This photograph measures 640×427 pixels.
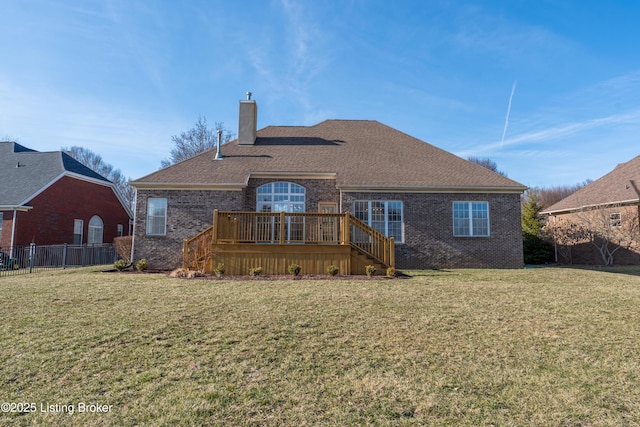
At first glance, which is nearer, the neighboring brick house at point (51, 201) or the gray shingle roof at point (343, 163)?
the gray shingle roof at point (343, 163)

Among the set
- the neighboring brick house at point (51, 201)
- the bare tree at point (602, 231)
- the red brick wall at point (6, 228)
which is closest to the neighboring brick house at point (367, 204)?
the bare tree at point (602, 231)

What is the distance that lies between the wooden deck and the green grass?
352cm

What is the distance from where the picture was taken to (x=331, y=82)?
45.1ft

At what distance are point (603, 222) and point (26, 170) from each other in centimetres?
3219

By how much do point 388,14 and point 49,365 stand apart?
12146 mm

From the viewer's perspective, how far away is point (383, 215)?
14.3 m

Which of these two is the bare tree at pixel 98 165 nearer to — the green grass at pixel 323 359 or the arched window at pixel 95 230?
the arched window at pixel 95 230

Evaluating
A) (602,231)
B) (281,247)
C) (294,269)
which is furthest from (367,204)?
(602,231)

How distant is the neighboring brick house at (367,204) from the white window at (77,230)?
34.3 feet

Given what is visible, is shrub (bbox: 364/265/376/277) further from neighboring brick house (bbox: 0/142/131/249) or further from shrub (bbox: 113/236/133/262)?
neighboring brick house (bbox: 0/142/131/249)

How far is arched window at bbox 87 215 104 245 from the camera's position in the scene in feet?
74.3

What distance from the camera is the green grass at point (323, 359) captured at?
322 centimetres

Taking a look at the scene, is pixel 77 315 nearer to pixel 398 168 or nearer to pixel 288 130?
pixel 398 168

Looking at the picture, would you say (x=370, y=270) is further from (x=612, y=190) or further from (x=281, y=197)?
(x=612, y=190)
